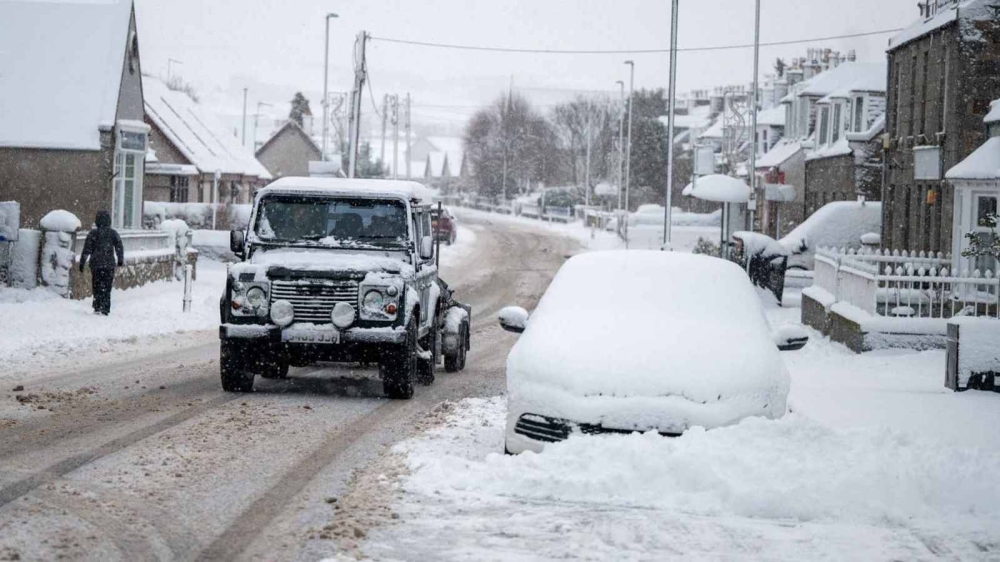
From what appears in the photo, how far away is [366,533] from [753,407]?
10.3 ft

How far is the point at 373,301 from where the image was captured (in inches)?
552

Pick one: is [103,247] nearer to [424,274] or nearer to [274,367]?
[274,367]

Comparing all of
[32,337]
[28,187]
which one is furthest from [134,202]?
[32,337]

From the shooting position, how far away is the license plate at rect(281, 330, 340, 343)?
1382cm

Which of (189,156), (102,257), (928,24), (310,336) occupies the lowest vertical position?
(310,336)

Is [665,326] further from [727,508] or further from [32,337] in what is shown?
[32,337]

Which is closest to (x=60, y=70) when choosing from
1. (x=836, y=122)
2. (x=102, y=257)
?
(x=102, y=257)

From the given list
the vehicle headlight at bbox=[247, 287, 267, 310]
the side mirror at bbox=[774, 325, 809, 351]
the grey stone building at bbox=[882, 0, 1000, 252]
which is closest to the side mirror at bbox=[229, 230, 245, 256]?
the vehicle headlight at bbox=[247, 287, 267, 310]

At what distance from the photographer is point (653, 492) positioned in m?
8.66

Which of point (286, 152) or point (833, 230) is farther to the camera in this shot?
point (286, 152)

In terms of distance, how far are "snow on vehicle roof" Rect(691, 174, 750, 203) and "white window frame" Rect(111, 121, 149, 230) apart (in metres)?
15.5

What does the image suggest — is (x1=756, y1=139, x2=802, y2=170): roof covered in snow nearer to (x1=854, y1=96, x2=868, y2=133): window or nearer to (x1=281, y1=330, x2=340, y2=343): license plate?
(x1=854, y1=96, x2=868, y2=133): window

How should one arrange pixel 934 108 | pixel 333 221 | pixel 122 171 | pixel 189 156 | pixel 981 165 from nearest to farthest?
pixel 333 221 → pixel 981 165 → pixel 934 108 → pixel 122 171 → pixel 189 156

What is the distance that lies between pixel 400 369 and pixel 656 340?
453cm
